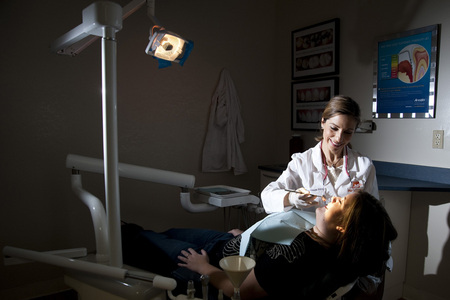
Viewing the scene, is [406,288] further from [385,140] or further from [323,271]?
[323,271]

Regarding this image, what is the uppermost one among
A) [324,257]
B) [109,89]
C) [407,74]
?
[407,74]

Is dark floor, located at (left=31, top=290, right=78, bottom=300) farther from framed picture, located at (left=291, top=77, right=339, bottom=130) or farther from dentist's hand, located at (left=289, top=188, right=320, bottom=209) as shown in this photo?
framed picture, located at (left=291, top=77, right=339, bottom=130)

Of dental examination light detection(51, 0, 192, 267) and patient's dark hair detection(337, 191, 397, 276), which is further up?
dental examination light detection(51, 0, 192, 267)

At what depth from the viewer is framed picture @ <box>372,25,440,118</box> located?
7.13 ft

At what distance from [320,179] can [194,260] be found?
0.70 m

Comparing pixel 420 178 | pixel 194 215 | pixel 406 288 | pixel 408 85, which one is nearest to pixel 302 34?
pixel 408 85

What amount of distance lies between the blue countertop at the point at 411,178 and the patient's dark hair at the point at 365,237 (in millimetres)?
884

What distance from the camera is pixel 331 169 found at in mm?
1715

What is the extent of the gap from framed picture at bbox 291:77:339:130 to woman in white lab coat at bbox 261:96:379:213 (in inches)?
47.5

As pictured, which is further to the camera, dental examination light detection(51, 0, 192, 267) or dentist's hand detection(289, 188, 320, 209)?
dentist's hand detection(289, 188, 320, 209)

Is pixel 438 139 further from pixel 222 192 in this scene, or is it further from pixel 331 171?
pixel 222 192

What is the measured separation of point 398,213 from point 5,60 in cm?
263

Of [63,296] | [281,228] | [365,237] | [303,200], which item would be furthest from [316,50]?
[63,296]

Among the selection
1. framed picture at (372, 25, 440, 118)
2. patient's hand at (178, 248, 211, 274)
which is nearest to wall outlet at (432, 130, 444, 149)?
framed picture at (372, 25, 440, 118)
